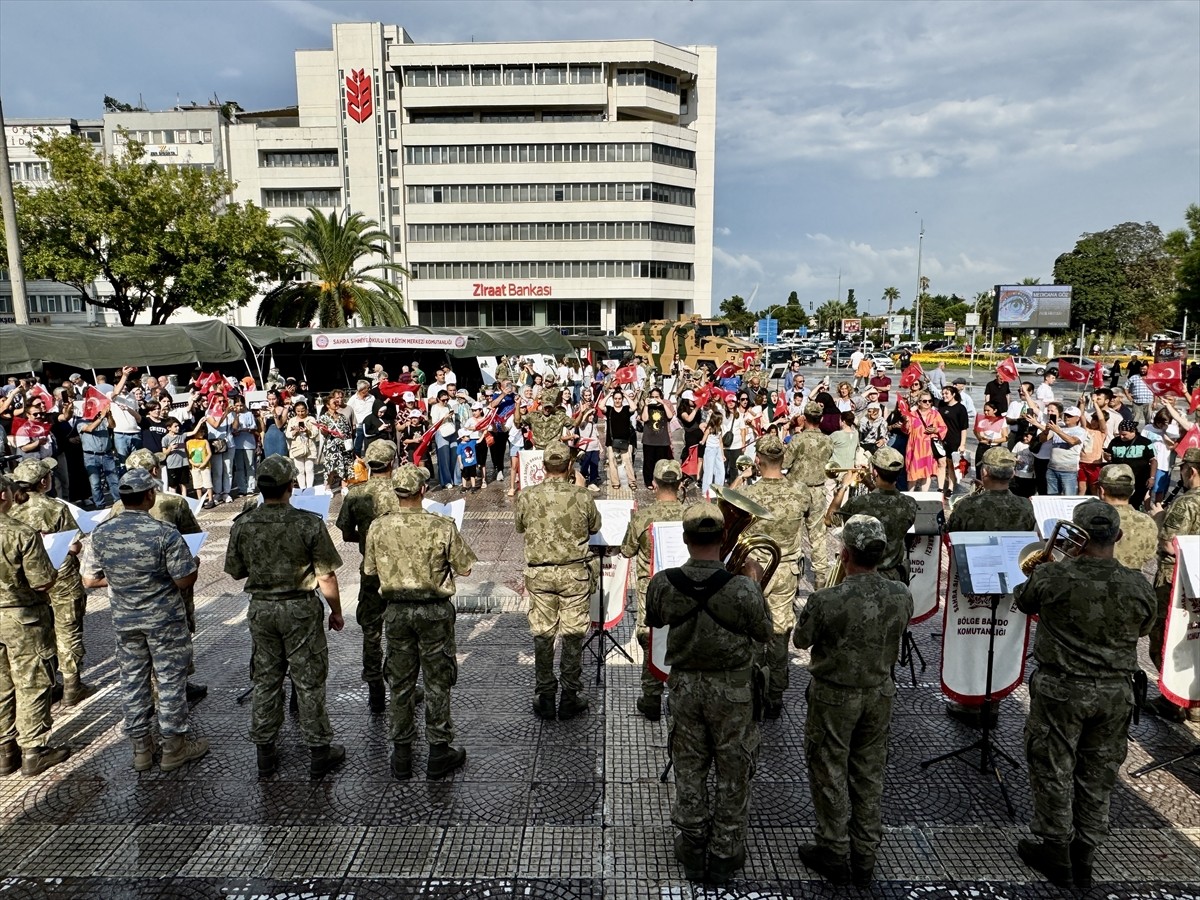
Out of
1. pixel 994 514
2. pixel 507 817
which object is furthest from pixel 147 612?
pixel 994 514

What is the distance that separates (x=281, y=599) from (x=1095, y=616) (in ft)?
14.5

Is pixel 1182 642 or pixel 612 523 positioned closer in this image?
pixel 1182 642

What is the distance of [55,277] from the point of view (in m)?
33.0

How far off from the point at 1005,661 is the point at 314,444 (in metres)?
10.5

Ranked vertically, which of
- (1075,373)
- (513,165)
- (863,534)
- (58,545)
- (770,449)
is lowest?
(58,545)

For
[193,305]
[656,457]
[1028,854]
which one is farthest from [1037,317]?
[1028,854]

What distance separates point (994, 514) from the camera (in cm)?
542

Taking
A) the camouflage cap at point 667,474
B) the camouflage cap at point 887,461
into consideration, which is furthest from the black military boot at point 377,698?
the camouflage cap at point 887,461

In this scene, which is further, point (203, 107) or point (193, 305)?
point (203, 107)

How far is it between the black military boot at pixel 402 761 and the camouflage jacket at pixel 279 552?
3.68ft

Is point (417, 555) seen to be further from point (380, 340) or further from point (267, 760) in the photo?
point (380, 340)

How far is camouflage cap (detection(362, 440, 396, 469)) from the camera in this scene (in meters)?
5.71

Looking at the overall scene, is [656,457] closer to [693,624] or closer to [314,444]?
[314,444]

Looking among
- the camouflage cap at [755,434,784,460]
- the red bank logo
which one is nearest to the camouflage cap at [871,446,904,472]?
the camouflage cap at [755,434,784,460]
